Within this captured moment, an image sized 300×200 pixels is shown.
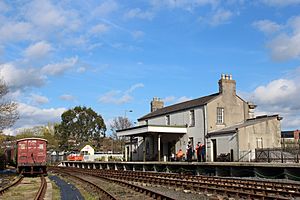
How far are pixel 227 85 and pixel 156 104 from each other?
19212mm

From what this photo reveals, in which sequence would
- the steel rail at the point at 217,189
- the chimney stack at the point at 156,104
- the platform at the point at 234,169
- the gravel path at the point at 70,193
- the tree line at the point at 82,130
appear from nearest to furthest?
1. the steel rail at the point at 217,189
2. the gravel path at the point at 70,193
3. the platform at the point at 234,169
4. the chimney stack at the point at 156,104
5. the tree line at the point at 82,130

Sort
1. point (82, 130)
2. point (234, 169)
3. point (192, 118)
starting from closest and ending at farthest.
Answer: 1. point (234, 169)
2. point (192, 118)
3. point (82, 130)

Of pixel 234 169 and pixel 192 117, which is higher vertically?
pixel 192 117

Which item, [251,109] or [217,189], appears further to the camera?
[251,109]

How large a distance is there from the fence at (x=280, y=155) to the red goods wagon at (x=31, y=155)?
16856 mm

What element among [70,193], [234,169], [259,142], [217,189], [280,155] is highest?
[259,142]

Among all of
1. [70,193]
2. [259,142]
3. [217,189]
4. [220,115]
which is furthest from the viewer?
[220,115]

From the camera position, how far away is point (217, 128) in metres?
37.6

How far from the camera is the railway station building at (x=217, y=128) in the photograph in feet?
110

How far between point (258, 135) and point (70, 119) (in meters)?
59.7

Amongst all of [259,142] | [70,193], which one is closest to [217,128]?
[259,142]


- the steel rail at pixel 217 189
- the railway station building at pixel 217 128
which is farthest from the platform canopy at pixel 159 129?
the steel rail at pixel 217 189

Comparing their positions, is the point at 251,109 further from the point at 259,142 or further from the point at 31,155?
the point at 31,155

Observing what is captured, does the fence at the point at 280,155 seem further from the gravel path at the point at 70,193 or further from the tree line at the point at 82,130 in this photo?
the tree line at the point at 82,130
